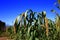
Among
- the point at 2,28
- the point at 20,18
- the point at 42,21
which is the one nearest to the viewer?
the point at 20,18

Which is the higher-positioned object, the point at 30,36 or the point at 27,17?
the point at 27,17

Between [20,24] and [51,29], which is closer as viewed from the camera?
[20,24]

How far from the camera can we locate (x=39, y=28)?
2928mm

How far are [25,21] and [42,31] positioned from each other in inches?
14.6

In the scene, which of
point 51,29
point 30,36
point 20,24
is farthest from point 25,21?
point 51,29

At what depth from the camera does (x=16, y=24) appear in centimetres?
271

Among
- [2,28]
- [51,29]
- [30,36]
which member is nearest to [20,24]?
[30,36]

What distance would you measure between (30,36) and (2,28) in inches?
1017

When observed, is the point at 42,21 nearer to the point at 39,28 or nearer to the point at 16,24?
the point at 39,28

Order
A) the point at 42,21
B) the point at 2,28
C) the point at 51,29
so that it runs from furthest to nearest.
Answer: the point at 2,28 < the point at 51,29 < the point at 42,21

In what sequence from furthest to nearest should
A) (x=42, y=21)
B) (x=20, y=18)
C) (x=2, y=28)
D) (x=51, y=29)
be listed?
(x=2, y=28), (x=51, y=29), (x=42, y=21), (x=20, y=18)

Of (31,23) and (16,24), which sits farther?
(31,23)

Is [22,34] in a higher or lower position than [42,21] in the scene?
lower

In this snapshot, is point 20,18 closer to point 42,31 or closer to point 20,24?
point 20,24
